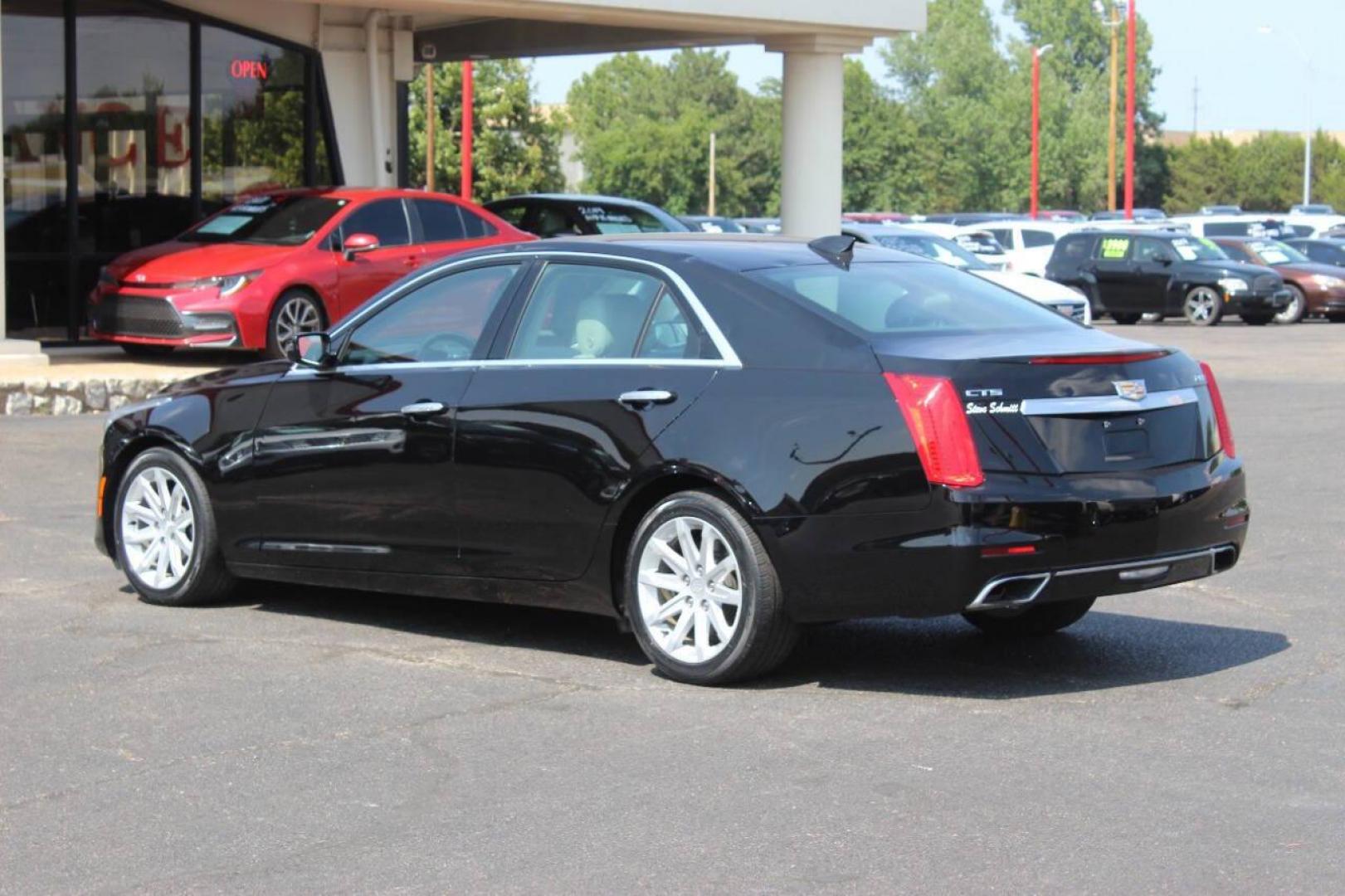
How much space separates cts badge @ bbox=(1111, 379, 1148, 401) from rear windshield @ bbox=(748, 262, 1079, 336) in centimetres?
53

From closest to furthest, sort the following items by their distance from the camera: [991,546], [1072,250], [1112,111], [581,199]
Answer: [991,546], [581,199], [1072,250], [1112,111]

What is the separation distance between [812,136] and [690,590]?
17.6 metres

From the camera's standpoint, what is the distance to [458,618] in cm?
837

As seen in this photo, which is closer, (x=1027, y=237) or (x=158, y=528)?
(x=158, y=528)

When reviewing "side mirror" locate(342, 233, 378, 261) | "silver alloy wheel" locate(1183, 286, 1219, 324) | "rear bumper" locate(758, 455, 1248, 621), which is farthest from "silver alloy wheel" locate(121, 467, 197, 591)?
"silver alloy wheel" locate(1183, 286, 1219, 324)

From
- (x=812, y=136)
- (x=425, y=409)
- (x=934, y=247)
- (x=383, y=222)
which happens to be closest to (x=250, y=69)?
(x=383, y=222)

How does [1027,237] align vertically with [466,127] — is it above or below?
below

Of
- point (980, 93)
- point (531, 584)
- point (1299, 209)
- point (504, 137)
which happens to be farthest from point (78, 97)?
point (980, 93)

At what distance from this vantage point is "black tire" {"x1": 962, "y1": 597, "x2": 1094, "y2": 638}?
7.72 meters

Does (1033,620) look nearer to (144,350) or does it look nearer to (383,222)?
(383,222)

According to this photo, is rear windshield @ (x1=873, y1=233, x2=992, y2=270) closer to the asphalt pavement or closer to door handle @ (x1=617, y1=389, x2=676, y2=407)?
the asphalt pavement

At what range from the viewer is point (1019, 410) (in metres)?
6.50

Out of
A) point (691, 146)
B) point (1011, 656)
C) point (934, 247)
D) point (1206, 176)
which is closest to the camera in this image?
point (1011, 656)

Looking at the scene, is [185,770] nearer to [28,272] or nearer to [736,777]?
[736,777]
